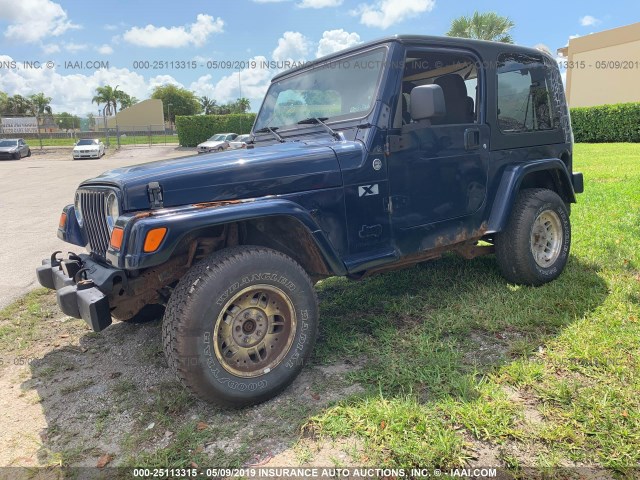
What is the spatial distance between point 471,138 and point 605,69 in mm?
29384

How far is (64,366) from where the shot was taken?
3420 mm

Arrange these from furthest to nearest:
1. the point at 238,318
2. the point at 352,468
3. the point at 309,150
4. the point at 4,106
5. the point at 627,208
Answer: the point at 4,106 → the point at 627,208 → the point at 309,150 → the point at 238,318 → the point at 352,468

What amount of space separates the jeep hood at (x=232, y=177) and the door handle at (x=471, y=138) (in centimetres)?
118

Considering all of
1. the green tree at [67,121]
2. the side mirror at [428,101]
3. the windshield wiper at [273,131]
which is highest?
the green tree at [67,121]

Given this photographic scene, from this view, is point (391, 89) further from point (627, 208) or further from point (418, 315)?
point (627, 208)

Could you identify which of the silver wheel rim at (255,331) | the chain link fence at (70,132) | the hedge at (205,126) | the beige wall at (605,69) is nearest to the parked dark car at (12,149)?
the chain link fence at (70,132)

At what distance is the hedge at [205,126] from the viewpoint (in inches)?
1393

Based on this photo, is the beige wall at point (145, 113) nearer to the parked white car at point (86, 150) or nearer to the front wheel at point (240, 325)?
the parked white car at point (86, 150)

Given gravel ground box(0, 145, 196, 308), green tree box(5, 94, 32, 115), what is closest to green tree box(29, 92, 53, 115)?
green tree box(5, 94, 32, 115)

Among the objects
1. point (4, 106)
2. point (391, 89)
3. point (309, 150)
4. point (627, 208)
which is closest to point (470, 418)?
point (309, 150)

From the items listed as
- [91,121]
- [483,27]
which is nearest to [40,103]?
[91,121]

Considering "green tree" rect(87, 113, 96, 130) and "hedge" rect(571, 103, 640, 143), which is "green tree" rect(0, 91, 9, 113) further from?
"hedge" rect(571, 103, 640, 143)

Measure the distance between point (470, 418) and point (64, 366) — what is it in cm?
279

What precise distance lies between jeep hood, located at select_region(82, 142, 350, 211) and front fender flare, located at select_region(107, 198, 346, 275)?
0.10 metres
